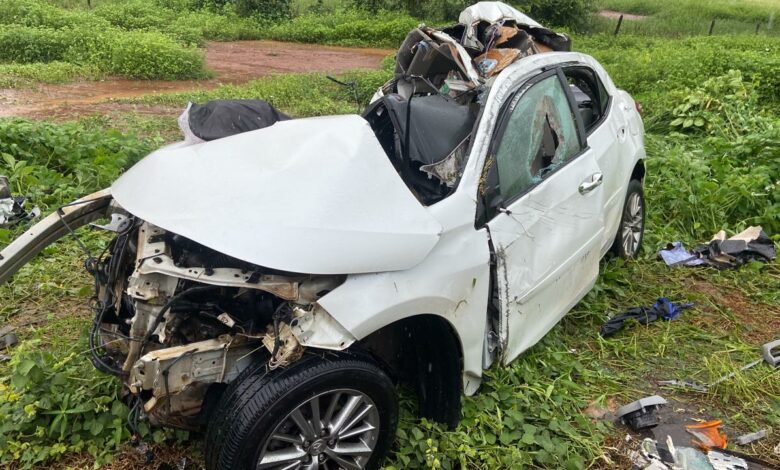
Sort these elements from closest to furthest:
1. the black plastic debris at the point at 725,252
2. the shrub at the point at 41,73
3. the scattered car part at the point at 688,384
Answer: the scattered car part at the point at 688,384, the black plastic debris at the point at 725,252, the shrub at the point at 41,73

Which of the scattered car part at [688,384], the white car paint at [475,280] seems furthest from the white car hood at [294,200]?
the scattered car part at [688,384]

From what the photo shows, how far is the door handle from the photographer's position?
3562mm

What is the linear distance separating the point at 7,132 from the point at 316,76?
6.61m

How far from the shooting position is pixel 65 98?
393 inches

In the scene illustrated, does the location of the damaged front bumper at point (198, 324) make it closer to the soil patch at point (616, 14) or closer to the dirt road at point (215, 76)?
the dirt road at point (215, 76)

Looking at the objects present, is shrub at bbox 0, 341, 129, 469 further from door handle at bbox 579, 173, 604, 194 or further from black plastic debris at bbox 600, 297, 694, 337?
black plastic debris at bbox 600, 297, 694, 337

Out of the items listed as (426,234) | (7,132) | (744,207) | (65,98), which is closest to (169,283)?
(426,234)

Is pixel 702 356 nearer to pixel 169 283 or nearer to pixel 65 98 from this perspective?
pixel 169 283

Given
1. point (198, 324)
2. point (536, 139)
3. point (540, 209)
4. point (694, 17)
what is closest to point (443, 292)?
point (540, 209)

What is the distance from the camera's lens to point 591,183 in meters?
3.62

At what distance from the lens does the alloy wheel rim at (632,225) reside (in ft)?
15.9

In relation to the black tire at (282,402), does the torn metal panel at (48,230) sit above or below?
above

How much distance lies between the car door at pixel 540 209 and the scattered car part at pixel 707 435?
36.3 inches

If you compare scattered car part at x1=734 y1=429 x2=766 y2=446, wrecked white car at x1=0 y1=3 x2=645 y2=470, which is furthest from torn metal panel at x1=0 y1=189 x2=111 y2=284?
scattered car part at x1=734 y1=429 x2=766 y2=446
